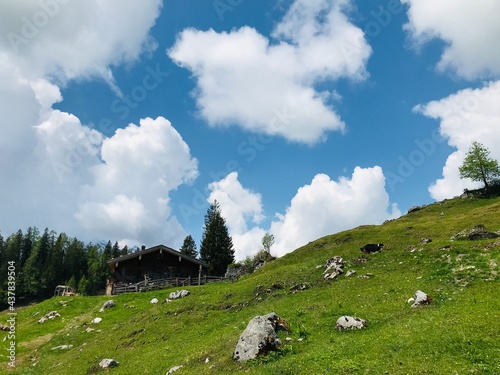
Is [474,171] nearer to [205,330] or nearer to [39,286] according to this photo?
[205,330]

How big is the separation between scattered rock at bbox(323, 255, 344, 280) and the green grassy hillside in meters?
0.76

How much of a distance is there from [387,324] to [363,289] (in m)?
8.13

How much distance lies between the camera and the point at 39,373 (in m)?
26.5

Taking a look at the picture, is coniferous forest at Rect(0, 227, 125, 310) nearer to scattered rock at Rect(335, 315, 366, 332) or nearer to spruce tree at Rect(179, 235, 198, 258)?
spruce tree at Rect(179, 235, 198, 258)

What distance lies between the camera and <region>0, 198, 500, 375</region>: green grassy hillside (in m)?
15.0

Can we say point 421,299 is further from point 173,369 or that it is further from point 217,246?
point 217,246

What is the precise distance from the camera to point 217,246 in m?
101

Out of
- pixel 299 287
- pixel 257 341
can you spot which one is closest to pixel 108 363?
pixel 257 341

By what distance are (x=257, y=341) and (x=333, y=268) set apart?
57.8 feet

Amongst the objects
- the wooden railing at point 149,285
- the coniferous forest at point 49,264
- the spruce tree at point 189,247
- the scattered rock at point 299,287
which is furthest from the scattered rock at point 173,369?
the coniferous forest at point 49,264

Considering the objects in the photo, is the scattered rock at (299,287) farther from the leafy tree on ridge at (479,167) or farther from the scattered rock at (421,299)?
the leafy tree on ridge at (479,167)

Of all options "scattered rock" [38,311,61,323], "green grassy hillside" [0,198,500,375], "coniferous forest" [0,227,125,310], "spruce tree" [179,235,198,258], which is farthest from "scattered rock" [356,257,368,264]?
"coniferous forest" [0,227,125,310]

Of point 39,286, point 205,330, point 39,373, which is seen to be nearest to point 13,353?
point 39,373

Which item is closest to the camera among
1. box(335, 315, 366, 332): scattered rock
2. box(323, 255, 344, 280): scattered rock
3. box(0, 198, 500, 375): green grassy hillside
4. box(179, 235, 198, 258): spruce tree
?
box(0, 198, 500, 375): green grassy hillside
